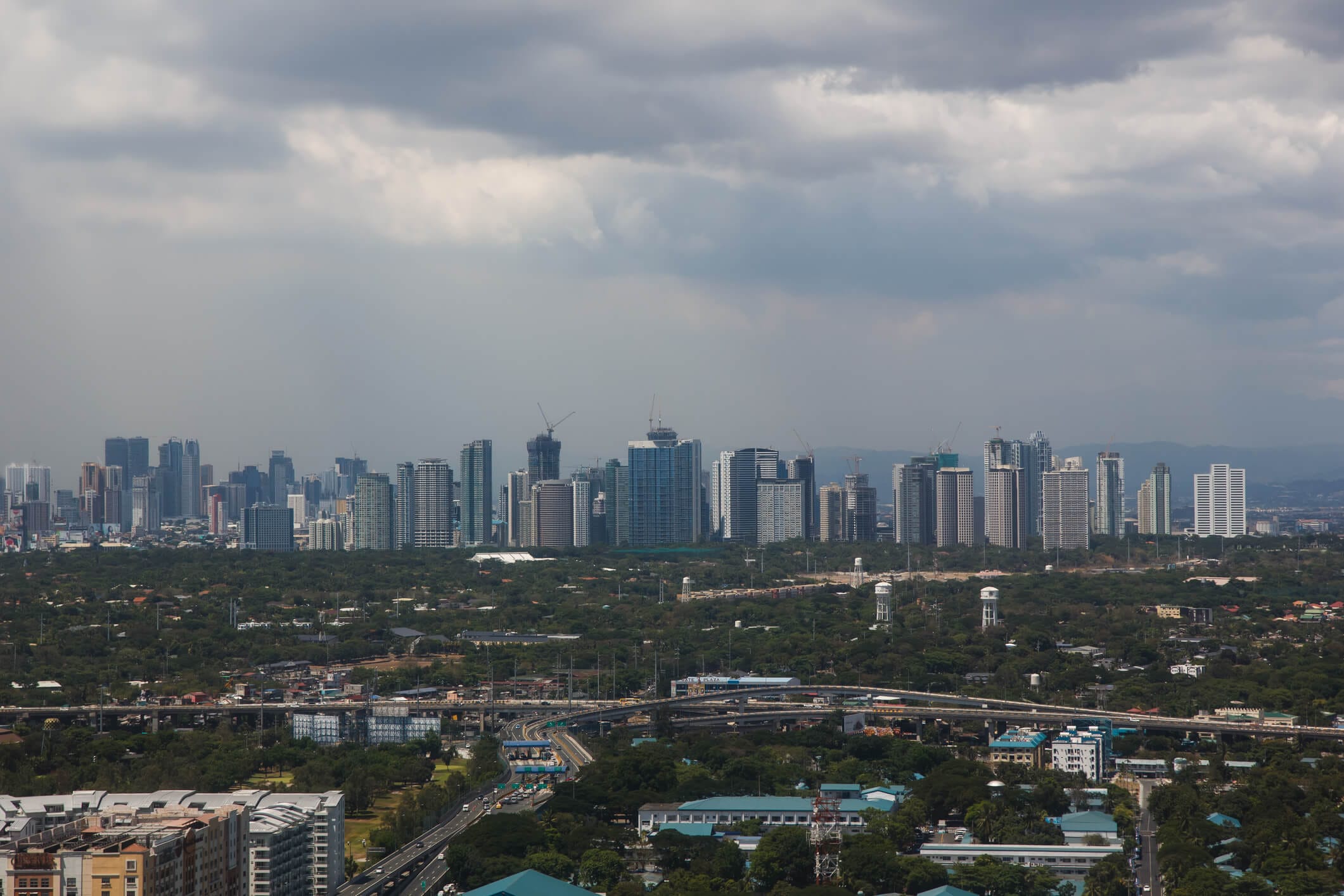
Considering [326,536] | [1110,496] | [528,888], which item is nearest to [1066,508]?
[1110,496]

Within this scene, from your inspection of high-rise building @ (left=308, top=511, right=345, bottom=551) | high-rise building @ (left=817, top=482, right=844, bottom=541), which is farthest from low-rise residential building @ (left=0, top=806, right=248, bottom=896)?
high-rise building @ (left=817, top=482, right=844, bottom=541)

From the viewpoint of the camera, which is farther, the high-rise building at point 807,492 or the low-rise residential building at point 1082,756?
the high-rise building at point 807,492

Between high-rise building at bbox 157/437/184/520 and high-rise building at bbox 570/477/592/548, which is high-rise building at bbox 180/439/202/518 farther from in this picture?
high-rise building at bbox 570/477/592/548

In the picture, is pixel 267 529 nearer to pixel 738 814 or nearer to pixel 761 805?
pixel 761 805

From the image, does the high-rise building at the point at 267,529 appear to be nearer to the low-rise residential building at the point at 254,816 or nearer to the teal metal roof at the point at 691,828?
the teal metal roof at the point at 691,828

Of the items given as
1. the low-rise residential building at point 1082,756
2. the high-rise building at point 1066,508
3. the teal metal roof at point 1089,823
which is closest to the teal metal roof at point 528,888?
the teal metal roof at point 1089,823

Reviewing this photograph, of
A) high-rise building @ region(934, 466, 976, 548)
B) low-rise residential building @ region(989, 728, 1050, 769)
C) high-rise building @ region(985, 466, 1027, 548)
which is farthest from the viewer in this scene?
high-rise building @ region(934, 466, 976, 548)
